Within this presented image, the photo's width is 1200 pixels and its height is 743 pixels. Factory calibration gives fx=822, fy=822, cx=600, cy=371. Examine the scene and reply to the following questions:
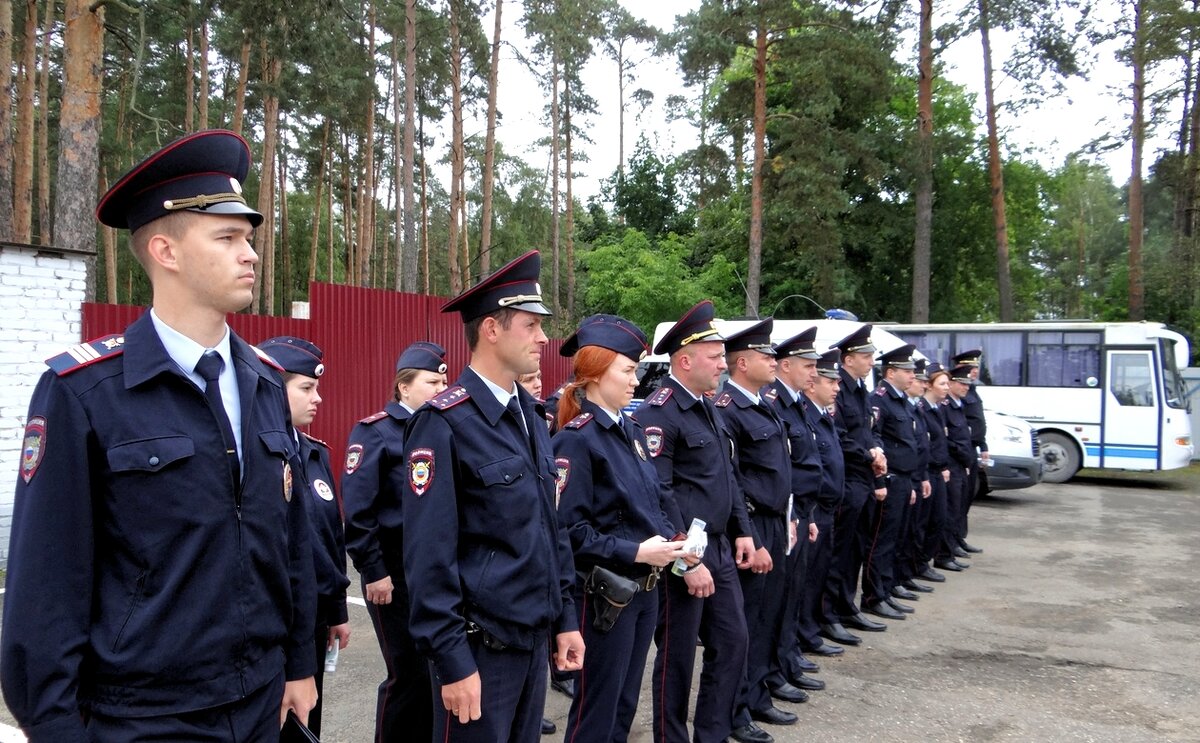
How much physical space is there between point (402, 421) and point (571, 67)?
27.6m

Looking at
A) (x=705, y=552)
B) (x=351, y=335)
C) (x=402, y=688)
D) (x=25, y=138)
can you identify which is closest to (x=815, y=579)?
(x=705, y=552)

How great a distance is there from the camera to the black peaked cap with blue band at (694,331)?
4.02 m

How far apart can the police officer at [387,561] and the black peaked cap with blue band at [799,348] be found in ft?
8.37

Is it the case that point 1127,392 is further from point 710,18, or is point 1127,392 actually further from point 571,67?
point 571,67

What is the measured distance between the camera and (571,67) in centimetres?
2914

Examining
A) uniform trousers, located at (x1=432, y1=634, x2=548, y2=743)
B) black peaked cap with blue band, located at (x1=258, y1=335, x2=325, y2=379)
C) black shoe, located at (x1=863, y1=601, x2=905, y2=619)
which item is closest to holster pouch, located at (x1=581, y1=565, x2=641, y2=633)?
uniform trousers, located at (x1=432, y1=634, x2=548, y2=743)

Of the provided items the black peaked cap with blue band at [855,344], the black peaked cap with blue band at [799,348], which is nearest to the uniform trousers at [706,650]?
the black peaked cap with blue band at [799,348]

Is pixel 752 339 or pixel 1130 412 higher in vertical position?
pixel 752 339

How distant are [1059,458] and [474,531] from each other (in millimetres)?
15395

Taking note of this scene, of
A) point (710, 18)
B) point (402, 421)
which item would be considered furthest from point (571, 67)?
point (402, 421)

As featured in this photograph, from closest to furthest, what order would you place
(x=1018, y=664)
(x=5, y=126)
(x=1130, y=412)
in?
(x=1018, y=664), (x=5, y=126), (x=1130, y=412)

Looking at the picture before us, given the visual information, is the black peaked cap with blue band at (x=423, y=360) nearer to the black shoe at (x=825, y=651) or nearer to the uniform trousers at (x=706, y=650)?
the uniform trousers at (x=706, y=650)

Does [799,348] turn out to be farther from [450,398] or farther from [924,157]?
[924,157]

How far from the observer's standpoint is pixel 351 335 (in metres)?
9.45
